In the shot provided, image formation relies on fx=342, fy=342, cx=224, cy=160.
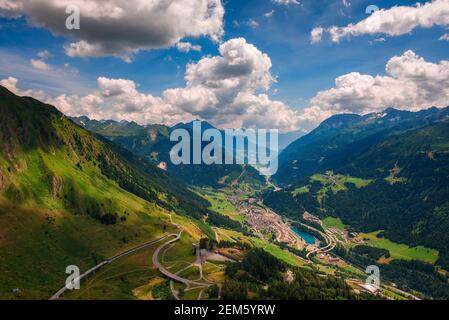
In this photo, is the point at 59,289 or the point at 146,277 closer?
the point at 59,289
